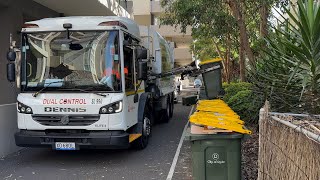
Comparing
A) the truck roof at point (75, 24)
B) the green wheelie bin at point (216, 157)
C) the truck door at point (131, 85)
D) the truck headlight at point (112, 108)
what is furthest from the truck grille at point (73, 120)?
the green wheelie bin at point (216, 157)

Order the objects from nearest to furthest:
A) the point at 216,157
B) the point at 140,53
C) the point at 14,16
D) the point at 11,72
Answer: the point at 216,157 → the point at 11,72 → the point at 140,53 → the point at 14,16

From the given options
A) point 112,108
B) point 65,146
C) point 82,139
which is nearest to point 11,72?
point 65,146

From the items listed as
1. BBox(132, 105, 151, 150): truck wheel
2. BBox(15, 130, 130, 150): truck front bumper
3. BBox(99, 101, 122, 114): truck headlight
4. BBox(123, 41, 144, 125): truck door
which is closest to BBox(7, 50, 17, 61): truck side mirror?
BBox(15, 130, 130, 150): truck front bumper

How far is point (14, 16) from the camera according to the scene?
40.8 ft

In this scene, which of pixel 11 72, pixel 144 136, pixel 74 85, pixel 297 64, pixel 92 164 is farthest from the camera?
pixel 144 136

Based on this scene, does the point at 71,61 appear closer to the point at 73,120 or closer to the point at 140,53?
the point at 73,120

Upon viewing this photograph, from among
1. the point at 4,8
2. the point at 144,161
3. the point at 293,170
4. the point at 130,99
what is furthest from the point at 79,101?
the point at 4,8

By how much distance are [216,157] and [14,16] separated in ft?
30.7

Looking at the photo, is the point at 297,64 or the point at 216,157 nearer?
the point at 297,64

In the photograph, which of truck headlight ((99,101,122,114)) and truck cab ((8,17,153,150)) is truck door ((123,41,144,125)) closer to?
truck cab ((8,17,153,150))

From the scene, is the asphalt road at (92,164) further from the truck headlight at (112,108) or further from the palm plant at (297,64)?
the palm plant at (297,64)

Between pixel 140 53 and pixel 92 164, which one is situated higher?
pixel 140 53

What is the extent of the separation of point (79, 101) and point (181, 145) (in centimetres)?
314

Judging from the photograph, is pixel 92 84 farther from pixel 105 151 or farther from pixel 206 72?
pixel 206 72
